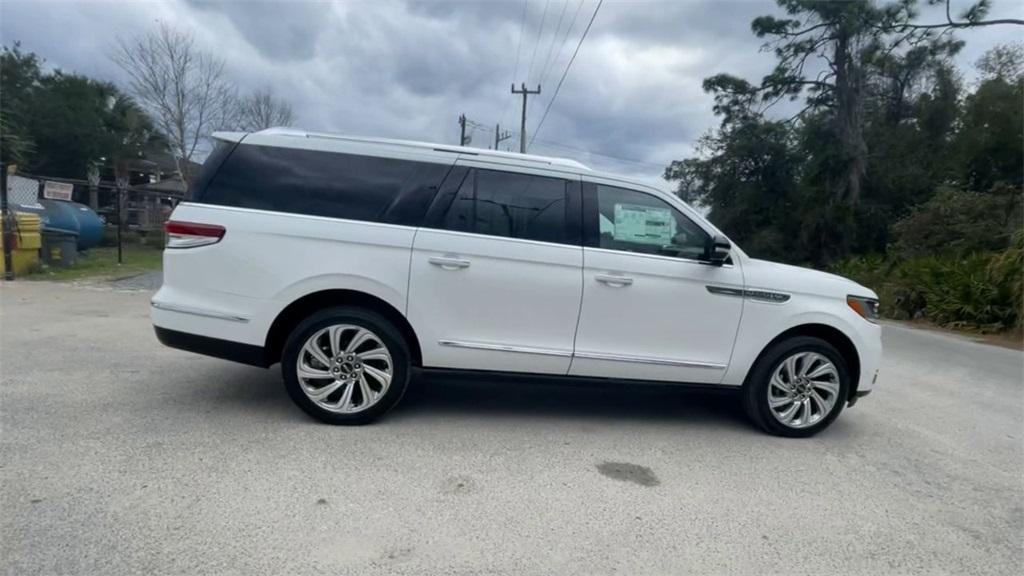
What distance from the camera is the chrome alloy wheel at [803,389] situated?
4656mm

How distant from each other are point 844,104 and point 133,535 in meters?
35.1

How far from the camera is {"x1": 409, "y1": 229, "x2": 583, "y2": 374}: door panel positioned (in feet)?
14.1

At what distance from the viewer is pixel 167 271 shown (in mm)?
4316

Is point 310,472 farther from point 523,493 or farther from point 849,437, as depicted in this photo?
point 849,437

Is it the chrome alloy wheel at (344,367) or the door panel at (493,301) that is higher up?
the door panel at (493,301)

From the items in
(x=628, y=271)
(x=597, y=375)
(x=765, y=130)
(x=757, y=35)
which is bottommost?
(x=597, y=375)

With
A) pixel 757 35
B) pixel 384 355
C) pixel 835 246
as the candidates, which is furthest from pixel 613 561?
pixel 757 35

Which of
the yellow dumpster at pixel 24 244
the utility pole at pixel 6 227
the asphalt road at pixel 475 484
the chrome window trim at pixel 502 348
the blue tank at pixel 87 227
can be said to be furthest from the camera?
the blue tank at pixel 87 227

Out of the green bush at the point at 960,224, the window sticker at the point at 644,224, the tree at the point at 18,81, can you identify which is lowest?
the window sticker at the point at 644,224

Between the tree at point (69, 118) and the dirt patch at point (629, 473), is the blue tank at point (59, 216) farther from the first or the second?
the tree at point (69, 118)

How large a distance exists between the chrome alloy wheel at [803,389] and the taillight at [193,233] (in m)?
4.07

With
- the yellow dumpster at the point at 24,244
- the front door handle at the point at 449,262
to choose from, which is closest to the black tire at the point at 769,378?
the front door handle at the point at 449,262

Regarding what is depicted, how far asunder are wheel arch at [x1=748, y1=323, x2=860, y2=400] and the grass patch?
9.45 meters

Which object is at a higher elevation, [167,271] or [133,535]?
[167,271]
